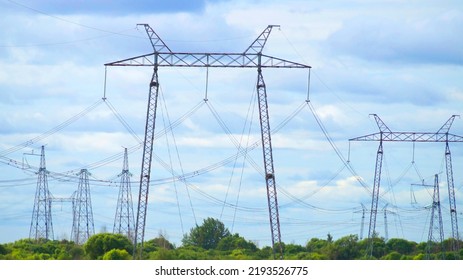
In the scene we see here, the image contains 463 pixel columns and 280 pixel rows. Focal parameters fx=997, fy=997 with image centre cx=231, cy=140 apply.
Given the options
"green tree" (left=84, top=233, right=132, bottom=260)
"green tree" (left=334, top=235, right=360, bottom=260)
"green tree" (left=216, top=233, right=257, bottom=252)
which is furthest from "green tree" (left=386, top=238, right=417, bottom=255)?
"green tree" (left=84, top=233, right=132, bottom=260)

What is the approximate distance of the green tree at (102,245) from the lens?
109319 millimetres

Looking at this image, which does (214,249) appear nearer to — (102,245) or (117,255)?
(102,245)

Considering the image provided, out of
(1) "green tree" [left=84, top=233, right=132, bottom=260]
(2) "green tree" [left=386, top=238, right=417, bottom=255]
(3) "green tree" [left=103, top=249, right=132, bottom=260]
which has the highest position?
(2) "green tree" [left=386, top=238, right=417, bottom=255]

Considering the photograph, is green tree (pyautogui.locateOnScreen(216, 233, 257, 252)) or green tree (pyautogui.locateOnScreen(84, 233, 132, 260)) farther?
green tree (pyautogui.locateOnScreen(216, 233, 257, 252))

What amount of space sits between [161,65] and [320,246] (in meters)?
91.8

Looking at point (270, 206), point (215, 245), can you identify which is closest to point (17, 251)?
point (270, 206)

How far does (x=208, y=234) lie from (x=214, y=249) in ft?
47.9

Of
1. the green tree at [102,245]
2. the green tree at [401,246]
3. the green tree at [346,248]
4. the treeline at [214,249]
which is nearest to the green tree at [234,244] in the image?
the treeline at [214,249]

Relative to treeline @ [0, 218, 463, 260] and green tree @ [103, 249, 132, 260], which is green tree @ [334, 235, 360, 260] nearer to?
treeline @ [0, 218, 463, 260]

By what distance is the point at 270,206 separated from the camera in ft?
262

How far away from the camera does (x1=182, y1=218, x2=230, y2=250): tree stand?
6777 inches

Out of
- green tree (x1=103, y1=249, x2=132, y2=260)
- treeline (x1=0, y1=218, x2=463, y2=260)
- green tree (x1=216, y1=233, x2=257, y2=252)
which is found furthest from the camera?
green tree (x1=216, y1=233, x2=257, y2=252)

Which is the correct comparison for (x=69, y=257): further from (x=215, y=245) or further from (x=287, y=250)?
(x=215, y=245)
